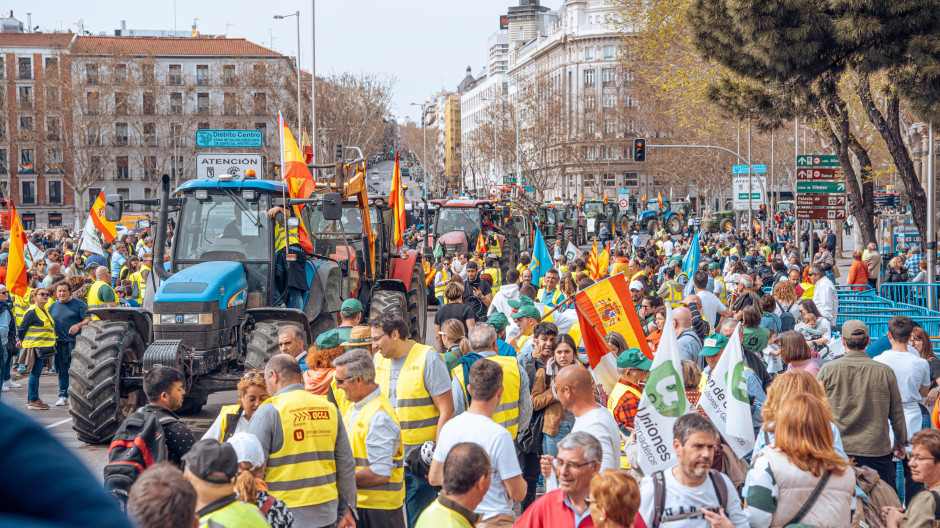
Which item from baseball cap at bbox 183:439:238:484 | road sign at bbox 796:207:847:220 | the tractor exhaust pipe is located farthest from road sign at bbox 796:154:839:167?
baseball cap at bbox 183:439:238:484

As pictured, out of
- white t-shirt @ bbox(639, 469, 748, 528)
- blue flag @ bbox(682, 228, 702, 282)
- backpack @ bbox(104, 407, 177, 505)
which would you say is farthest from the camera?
blue flag @ bbox(682, 228, 702, 282)

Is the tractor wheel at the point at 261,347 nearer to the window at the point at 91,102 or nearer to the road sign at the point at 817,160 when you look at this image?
the road sign at the point at 817,160

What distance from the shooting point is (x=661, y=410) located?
5.38 metres

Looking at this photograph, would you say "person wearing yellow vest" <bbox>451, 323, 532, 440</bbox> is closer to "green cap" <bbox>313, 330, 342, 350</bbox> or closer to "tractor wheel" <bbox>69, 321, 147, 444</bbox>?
"green cap" <bbox>313, 330, 342, 350</bbox>

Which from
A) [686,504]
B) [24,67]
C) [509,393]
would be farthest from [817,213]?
[24,67]

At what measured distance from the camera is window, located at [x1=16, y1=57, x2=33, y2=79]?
3253 inches

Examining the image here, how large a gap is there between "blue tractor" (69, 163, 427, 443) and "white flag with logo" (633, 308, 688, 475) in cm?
483

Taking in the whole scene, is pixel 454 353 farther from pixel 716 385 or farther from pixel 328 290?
pixel 328 290

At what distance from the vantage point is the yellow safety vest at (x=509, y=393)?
21.1 ft

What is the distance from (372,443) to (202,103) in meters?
80.1

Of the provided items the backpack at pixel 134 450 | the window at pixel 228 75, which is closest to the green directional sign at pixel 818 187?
the backpack at pixel 134 450

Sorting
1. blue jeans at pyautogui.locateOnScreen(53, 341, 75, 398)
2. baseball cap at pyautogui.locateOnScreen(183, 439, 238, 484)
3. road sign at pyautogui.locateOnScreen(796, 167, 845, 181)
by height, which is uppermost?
road sign at pyautogui.locateOnScreen(796, 167, 845, 181)

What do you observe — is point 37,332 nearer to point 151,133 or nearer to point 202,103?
point 151,133

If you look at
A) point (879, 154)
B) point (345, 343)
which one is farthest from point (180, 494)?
point (879, 154)
